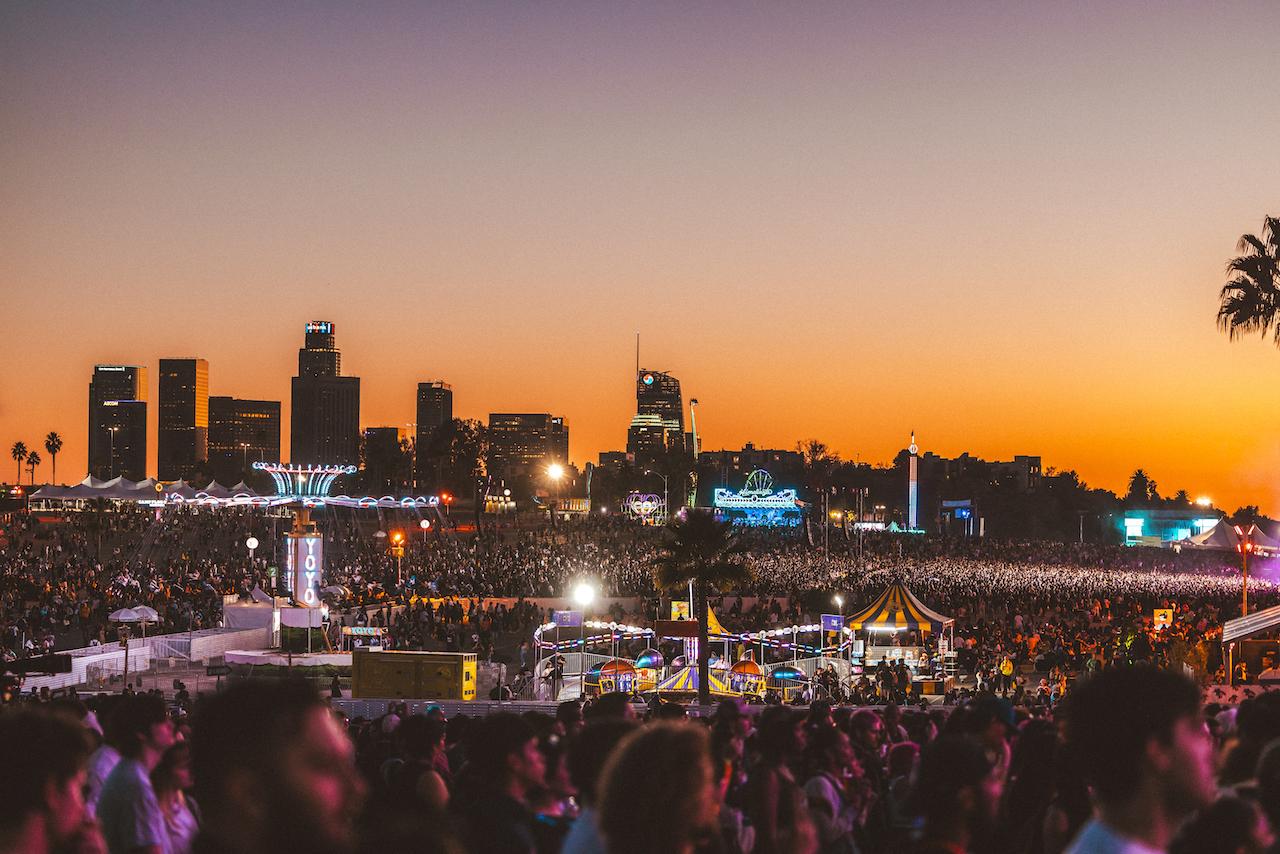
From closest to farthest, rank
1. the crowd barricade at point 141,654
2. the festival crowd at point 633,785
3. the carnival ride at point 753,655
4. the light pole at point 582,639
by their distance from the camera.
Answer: the festival crowd at point 633,785, the carnival ride at point 753,655, the light pole at point 582,639, the crowd barricade at point 141,654

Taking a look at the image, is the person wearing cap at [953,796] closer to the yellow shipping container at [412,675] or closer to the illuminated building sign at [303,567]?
the yellow shipping container at [412,675]

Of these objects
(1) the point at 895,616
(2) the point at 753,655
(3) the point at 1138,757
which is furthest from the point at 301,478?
(3) the point at 1138,757

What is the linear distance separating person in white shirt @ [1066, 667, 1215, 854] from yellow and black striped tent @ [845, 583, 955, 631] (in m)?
28.1

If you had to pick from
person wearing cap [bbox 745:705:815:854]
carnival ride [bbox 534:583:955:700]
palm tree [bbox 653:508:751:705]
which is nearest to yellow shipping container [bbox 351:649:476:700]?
carnival ride [bbox 534:583:955:700]

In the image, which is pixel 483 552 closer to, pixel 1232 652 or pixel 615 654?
pixel 615 654

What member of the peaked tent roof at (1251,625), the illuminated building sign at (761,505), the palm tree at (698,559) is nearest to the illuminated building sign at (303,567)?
the palm tree at (698,559)

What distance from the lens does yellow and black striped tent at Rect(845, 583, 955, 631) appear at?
31375 millimetres

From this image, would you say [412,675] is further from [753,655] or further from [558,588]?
[558,588]

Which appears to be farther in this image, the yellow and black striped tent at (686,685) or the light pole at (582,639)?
the yellow and black striped tent at (686,685)

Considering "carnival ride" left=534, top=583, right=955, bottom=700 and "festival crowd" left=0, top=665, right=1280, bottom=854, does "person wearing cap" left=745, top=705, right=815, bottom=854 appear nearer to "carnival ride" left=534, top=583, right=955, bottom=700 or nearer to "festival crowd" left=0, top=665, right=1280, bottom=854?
"festival crowd" left=0, top=665, right=1280, bottom=854

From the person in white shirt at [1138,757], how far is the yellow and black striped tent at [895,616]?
2812 centimetres

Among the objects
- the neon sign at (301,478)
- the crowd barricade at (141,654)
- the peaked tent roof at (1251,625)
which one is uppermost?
the neon sign at (301,478)

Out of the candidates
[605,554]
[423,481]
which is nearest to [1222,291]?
[605,554]

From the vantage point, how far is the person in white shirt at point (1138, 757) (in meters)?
3.43
